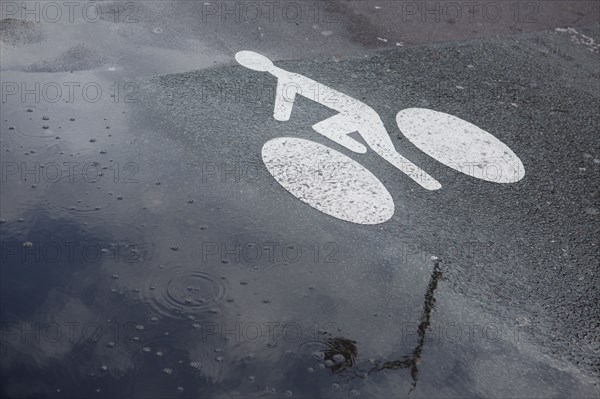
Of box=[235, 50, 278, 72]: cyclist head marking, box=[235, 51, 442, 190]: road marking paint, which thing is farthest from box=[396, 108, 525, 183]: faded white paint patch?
box=[235, 50, 278, 72]: cyclist head marking

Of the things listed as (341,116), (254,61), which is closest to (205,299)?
(341,116)

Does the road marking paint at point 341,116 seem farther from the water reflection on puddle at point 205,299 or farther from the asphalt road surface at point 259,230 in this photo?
the water reflection on puddle at point 205,299

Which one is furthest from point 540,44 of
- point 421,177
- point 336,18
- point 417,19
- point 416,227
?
point 416,227

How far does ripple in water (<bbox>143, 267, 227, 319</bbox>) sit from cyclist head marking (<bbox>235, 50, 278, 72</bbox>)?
258cm

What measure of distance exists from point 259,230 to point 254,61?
229 cm

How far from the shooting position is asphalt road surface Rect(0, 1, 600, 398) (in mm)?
3564

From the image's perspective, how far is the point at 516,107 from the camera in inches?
241

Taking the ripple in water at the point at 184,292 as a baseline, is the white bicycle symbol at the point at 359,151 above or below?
above

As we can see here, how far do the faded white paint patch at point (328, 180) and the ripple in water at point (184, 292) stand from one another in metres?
0.99

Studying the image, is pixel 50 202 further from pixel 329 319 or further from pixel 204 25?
pixel 204 25

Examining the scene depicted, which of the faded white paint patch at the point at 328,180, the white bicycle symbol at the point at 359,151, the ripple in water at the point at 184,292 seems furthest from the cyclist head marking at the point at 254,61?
the ripple in water at the point at 184,292

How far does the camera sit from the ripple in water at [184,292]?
3758 millimetres

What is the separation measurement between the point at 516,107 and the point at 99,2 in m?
3.93

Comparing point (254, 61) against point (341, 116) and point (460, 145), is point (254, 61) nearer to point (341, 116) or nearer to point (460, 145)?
point (341, 116)
